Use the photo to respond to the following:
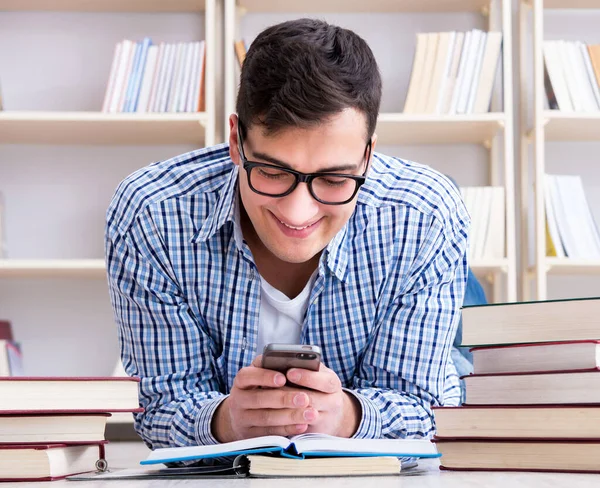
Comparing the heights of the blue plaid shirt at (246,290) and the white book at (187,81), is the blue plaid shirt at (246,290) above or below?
below

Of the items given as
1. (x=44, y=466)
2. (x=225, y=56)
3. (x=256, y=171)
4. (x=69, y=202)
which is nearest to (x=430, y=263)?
(x=256, y=171)

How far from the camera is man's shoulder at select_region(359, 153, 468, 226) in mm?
1427

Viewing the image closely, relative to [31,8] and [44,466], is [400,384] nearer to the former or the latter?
[44,466]

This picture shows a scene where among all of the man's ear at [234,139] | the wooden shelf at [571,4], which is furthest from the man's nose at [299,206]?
the wooden shelf at [571,4]

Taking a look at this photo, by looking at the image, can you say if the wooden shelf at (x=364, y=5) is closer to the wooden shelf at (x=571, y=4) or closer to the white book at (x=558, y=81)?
the wooden shelf at (x=571, y=4)

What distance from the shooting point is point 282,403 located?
1.07 meters

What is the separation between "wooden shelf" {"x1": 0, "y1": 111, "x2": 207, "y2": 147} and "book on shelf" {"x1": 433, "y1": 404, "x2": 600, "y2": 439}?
188cm

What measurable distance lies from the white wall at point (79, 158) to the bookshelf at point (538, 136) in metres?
0.09

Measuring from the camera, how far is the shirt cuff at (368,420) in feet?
3.90

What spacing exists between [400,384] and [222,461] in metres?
0.36

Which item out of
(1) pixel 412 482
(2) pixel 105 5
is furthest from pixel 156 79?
(1) pixel 412 482

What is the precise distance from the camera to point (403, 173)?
152 centimetres

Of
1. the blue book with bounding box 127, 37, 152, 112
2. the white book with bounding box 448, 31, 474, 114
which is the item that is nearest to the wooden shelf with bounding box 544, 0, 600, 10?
the white book with bounding box 448, 31, 474, 114

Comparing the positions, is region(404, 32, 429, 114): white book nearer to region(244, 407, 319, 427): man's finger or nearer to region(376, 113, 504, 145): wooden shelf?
region(376, 113, 504, 145): wooden shelf
